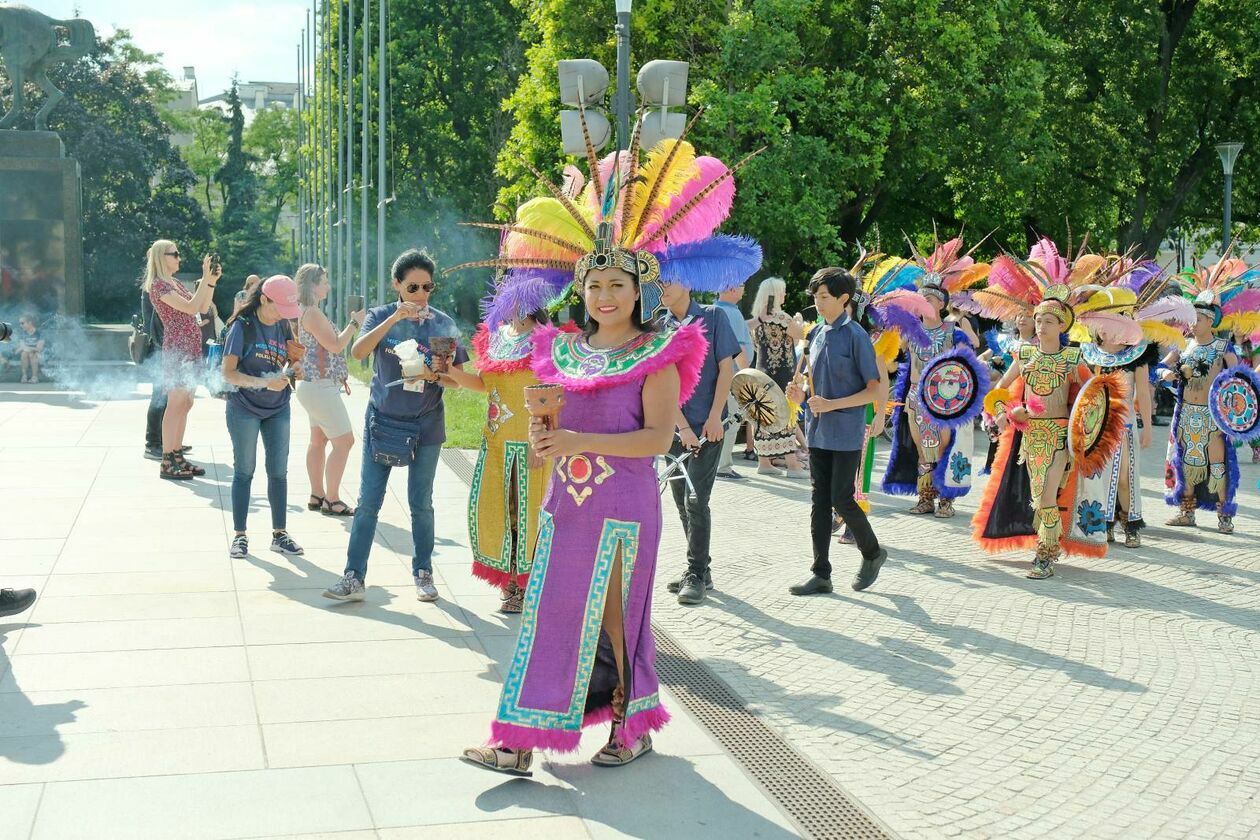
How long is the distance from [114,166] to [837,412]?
50043mm

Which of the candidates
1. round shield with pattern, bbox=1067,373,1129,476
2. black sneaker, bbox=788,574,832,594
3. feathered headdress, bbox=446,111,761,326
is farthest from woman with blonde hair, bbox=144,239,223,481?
round shield with pattern, bbox=1067,373,1129,476

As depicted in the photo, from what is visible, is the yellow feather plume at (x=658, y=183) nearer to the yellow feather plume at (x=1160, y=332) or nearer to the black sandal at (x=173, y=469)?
the yellow feather plume at (x=1160, y=332)

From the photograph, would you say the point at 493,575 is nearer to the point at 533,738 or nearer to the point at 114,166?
the point at 533,738

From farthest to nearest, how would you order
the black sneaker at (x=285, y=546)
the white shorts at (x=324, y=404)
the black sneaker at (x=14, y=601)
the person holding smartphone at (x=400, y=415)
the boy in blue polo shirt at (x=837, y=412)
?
the white shorts at (x=324, y=404) → the black sneaker at (x=285, y=546) → the boy in blue polo shirt at (x=837, y=412) → the person holding smartphone at (x=400, y=415) → the black sneaker at (x=14, y=601)

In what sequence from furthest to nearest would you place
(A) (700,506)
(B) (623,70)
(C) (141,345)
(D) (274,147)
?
1. (D) (274,147)
2. (B) (623,70)
3. (C) (141,345)
4. (A) (700,506)

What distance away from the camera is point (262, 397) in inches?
332

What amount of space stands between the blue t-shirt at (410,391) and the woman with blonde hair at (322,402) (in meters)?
2.07

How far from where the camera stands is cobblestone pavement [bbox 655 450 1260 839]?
4.79 meters

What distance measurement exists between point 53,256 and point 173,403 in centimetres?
1350

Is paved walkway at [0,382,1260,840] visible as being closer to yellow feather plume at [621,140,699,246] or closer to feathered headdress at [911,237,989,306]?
yellow feather plume at [621,140,699,246]

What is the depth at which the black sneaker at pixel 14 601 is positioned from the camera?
21.5 ft

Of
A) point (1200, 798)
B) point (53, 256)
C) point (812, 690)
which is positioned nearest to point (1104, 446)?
point (812, 690)

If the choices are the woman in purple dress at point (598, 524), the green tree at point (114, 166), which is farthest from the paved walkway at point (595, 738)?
the green tree at point (114, 166)

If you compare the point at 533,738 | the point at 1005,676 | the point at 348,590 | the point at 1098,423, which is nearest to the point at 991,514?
the point at 1098,423
